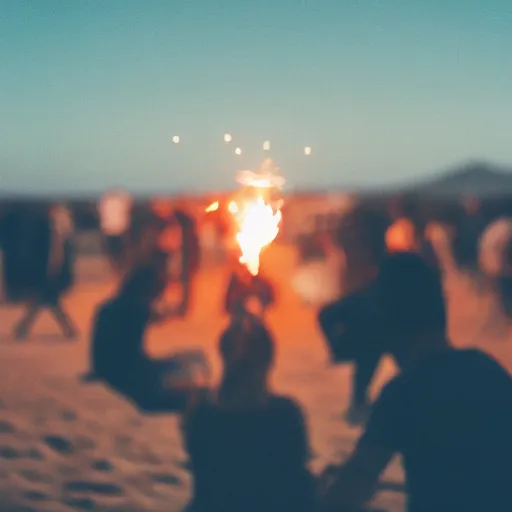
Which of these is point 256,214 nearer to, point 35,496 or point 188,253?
point 188,253

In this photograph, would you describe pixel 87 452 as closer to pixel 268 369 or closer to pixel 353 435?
pixel 268 369

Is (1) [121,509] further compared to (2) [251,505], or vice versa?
(1) [121,509]

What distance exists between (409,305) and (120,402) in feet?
2.43

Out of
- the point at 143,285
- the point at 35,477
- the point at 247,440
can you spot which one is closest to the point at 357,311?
the point at 247,440

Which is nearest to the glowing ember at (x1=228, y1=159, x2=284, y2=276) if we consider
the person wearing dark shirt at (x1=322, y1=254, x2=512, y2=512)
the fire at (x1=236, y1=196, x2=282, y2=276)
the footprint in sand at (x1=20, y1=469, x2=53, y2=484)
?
the fire at (x1=236, y1=196, x2=282, y2=276)

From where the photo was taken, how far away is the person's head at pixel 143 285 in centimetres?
152

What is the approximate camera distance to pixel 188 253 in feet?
4.83

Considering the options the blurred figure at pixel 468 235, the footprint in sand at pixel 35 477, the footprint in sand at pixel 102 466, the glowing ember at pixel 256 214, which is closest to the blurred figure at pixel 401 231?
the blurred figure at pixel 468 235

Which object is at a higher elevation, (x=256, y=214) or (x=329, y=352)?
(x=256, y=214)

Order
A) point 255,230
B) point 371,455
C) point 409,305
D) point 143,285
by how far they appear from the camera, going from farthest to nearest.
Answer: point 143,285 → point 255,230 → point 409,305 → point 371,455

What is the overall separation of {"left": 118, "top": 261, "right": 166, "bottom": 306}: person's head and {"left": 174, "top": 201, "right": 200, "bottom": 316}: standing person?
70 millimetres

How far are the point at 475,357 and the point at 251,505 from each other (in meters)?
0.58

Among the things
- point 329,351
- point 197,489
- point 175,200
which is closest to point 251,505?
point 197,489

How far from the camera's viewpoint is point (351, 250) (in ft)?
4.71
